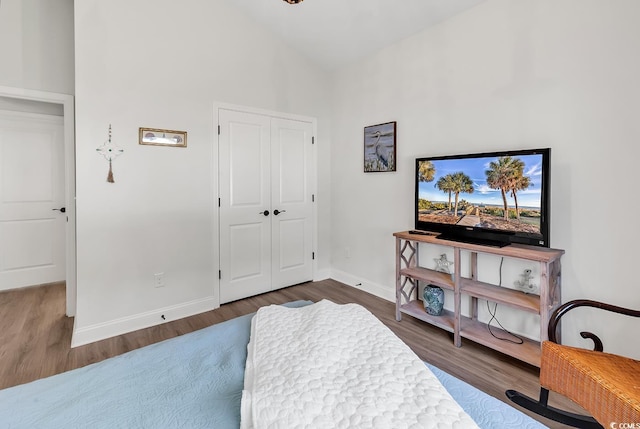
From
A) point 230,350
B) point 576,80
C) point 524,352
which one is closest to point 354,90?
point 576,80

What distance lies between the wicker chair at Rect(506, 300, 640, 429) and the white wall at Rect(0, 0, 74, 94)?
4.16 metres

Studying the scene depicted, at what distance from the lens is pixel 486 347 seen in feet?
7.91

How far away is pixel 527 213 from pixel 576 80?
3.08 feet

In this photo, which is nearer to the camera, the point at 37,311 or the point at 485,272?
the point at 485,272

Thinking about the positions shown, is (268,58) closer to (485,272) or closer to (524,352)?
(485,272)

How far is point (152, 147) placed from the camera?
9.08 feet

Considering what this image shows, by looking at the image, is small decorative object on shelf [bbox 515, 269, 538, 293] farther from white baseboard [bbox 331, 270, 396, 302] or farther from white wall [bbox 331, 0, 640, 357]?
white baseboard [bbox 331, 270, 396, 302]

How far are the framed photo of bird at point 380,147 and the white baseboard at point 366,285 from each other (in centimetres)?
132

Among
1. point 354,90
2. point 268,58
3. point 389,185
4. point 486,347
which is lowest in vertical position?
point 486,347

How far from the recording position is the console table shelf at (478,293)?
2.00 m

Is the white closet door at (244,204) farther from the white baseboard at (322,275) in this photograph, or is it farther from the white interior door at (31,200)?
the white interior door at (31,200)

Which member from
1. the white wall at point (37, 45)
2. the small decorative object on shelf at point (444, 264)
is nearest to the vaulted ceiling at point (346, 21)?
the white wall at point (37, 45)

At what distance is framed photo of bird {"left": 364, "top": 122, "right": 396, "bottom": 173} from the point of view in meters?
3.29

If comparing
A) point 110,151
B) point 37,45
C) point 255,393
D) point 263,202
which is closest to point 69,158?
point 110,151
